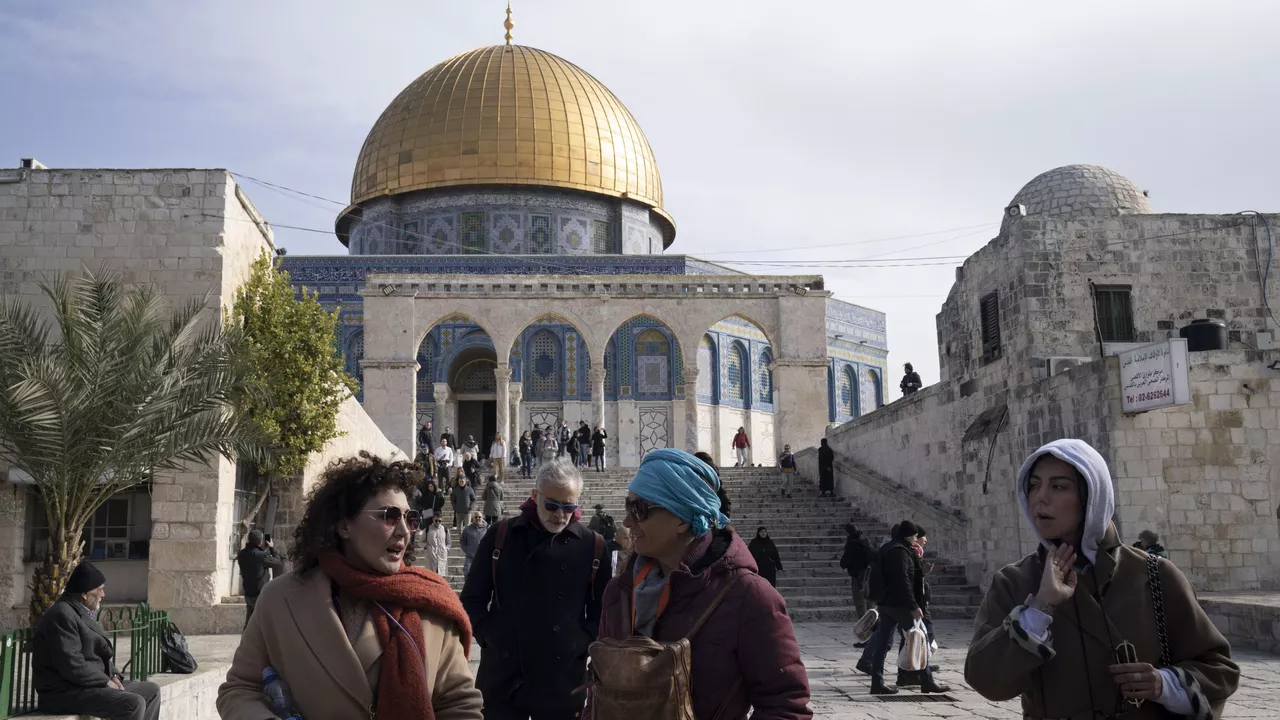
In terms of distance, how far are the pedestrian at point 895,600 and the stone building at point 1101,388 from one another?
169 inches

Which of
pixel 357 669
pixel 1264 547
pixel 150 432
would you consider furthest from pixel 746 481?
pixel 357 669

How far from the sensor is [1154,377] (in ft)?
34.0

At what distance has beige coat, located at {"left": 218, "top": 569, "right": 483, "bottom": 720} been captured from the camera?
7.52ft

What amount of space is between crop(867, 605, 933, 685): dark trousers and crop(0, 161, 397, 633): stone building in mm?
6466

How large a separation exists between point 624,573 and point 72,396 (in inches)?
305

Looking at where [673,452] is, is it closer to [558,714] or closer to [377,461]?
[377,461]

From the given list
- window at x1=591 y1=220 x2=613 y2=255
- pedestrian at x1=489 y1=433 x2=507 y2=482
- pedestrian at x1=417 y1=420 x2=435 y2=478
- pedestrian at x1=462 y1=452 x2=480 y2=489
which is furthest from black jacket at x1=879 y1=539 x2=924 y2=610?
window at x1=591 y1=220 x2=613 y2=255

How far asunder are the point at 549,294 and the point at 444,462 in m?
4.89

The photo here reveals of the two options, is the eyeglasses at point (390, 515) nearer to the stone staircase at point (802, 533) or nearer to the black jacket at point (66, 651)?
the black jacket at point (66, 651)

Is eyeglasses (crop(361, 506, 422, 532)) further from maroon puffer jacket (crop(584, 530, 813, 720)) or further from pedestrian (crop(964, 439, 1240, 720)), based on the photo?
pedestrian (crop(964, 439, 1240, 720))

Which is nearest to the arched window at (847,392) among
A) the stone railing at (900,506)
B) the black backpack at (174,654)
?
the stone railing at (900,506)

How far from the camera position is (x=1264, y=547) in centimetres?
1066

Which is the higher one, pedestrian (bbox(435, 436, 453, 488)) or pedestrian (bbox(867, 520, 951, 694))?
pedestrian (bbox(435, 436, 453, 488))

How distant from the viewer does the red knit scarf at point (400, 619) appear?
2.29 metres
